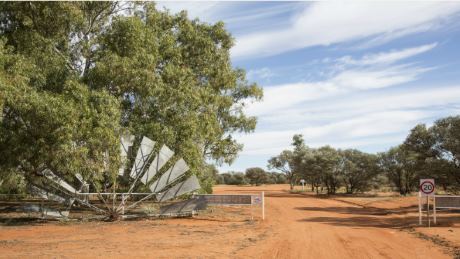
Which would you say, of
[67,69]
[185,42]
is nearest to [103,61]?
[67,69]

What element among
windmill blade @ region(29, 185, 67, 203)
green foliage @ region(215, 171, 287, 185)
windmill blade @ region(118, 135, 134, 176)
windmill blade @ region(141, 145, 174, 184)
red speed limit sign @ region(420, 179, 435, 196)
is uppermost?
windmill blade @ region(118, 135, 134, 176)

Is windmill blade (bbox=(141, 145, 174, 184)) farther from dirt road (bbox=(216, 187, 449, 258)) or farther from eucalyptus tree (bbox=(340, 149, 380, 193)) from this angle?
eucalyptus tree (bbox=(340, 149, 380, 193))

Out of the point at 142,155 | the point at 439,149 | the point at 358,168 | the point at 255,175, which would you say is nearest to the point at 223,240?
the point at 142,155

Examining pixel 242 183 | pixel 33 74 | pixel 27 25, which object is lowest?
pixel 242 183

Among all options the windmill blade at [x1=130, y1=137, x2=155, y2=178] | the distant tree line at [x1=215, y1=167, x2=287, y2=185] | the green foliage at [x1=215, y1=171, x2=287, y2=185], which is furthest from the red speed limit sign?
the distant tree line at [x1=215, y1=167, x2=287, y2=185]

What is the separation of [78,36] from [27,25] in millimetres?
3331

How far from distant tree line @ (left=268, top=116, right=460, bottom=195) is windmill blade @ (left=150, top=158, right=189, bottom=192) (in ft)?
57.0

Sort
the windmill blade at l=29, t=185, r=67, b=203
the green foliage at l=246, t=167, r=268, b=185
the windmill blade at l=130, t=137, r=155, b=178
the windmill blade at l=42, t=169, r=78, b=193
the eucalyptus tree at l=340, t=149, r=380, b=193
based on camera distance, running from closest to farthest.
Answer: the windmill blade at l=42, t=169, r=78, b=193
the windmill blade at l=29, t=185, r=67, b=203
the windmill blade at l=130, t=137, r=155, b=178
the eucalyptus tree at l=340, t=149, r=380, b=193
the green foliage at l=246, t=167, r=268, b=185

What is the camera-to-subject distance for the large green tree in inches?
738

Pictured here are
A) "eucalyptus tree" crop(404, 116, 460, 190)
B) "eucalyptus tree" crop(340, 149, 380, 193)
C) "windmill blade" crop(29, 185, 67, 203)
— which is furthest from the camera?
"eucalyptus tree" crop(340, 149, 380, 193)

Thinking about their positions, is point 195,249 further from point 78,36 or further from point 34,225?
point 78,36

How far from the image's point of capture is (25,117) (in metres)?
19.0

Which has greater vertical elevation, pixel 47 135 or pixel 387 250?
pixel 47 135

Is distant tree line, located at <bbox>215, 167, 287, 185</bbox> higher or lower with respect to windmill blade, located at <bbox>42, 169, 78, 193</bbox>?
lower
